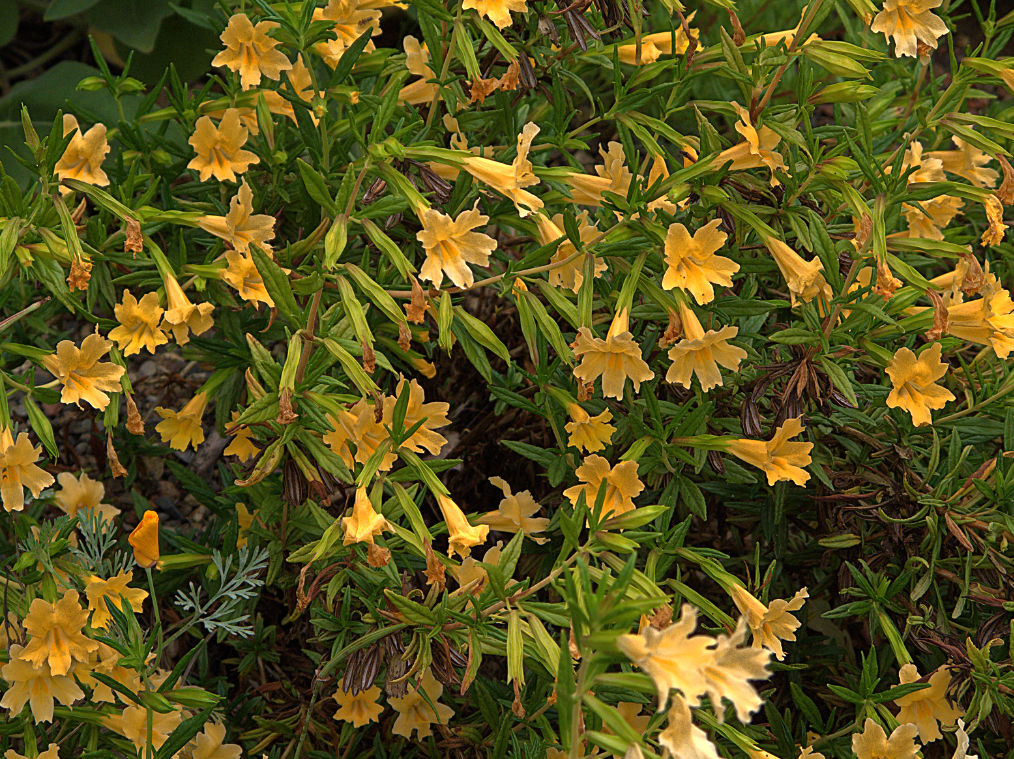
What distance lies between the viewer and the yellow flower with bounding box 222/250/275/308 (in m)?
1.82

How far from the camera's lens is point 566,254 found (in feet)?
6.04

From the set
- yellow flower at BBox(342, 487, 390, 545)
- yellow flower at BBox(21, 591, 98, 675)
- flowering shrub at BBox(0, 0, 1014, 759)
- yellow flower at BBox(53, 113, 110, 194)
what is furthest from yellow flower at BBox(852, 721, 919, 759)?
yellow flower at BBox(53, 113, 110, 194)

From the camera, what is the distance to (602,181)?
185cm

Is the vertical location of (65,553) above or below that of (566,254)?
below

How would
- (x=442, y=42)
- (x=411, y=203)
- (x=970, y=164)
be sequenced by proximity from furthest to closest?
(x=970, y=164) < (x=442, y=42) < (x=411, y=203)

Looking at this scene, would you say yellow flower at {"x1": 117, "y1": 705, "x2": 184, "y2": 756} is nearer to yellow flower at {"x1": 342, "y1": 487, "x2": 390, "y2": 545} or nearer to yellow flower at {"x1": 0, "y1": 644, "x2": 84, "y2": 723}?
yellow flower at {"x1": 0, "y1": 644, "x2": 84, "y2": 723}

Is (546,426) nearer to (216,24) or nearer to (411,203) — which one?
(411,203)

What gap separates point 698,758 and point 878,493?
1.08m

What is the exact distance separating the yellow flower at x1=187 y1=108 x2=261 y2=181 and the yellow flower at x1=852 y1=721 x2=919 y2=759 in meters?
1.61

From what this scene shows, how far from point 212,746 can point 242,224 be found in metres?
1.01

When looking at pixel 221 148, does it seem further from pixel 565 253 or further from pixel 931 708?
pixel 931 708

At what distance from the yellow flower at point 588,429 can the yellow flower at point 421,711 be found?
549 millimetres

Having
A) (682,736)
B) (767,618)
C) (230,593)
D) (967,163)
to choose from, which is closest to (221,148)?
(230,593)

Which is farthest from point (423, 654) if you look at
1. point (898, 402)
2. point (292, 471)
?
point (898, 402)
